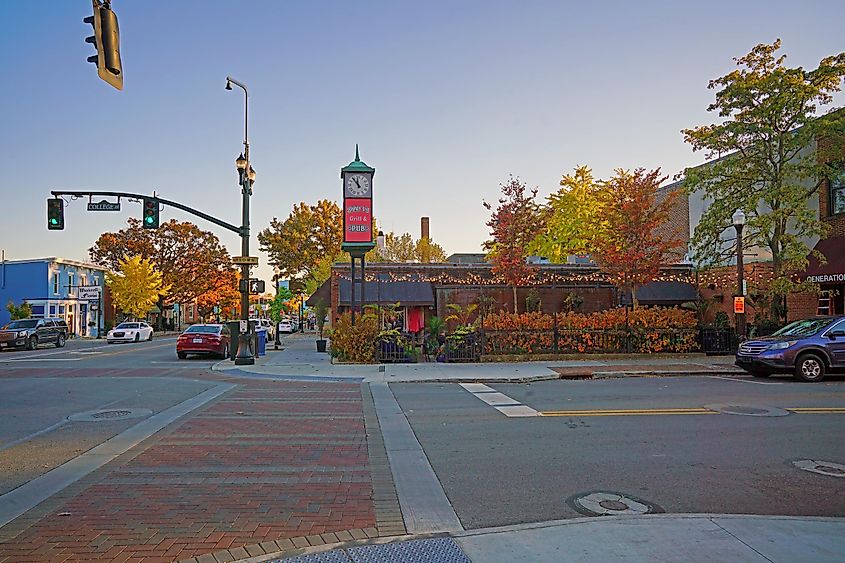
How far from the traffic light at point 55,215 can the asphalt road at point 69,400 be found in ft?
14.9

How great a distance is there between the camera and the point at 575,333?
2138cm

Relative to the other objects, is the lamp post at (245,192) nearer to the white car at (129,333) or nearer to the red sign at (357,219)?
the red sign at (357,219)

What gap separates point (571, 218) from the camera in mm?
38188

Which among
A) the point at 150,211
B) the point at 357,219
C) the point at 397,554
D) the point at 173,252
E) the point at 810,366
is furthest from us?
the point at 173,252

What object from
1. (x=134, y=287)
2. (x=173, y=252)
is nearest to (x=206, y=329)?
(x=134, y=287)

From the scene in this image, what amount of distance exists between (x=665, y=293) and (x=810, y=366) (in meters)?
14.2

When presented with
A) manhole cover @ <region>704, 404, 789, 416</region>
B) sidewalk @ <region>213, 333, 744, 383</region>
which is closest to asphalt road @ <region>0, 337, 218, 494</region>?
sidewalk @ <region>213, 333, 744, 383</region>

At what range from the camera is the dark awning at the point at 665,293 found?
29.1m

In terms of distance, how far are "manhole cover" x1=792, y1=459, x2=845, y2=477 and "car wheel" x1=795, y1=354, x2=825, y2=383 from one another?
893 cm

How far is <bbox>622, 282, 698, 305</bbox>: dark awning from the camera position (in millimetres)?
29109

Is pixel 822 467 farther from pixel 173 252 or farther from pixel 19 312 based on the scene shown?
pixel 173 252

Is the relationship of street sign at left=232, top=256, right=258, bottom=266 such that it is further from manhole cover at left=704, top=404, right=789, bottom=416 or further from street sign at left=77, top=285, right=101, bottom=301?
street sign at left=77, top=285, right=101, bottom=301

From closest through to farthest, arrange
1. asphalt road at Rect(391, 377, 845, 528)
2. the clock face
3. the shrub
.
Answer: asphalt road at Rect(391, 377, 845, 528) → the shrub → the clock face

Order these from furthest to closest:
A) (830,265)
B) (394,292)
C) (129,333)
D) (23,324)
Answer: (129,333) → (23,324) → (394,292) → (830,265)
